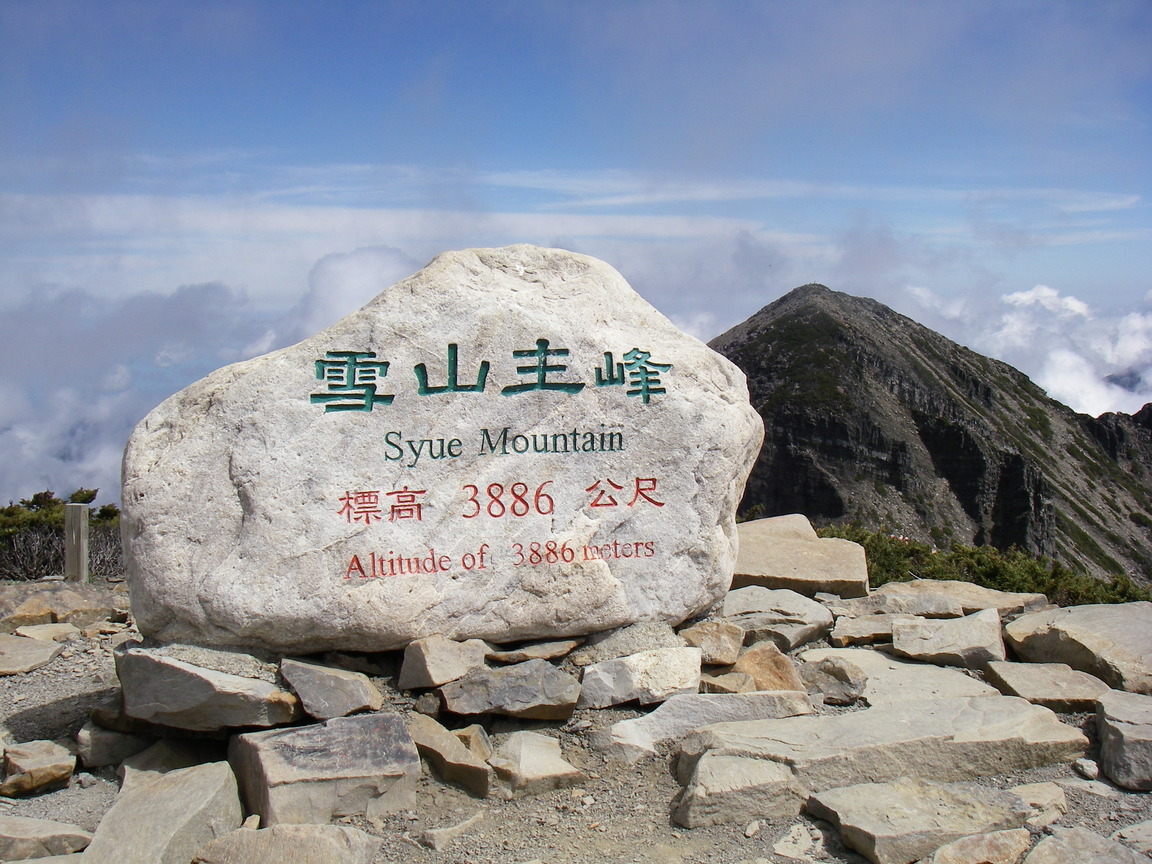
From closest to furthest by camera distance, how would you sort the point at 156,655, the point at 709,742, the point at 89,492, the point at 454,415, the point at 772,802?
the point at 772,802 → the point at 709,742 → the point at 156,655 → the point at 454,415 → the point at 89,492

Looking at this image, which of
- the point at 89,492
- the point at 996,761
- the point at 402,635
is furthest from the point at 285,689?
the point at 89,492

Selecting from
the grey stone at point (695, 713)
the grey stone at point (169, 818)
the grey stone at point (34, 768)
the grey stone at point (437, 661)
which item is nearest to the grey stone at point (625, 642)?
the grey stone at point (695, 713)

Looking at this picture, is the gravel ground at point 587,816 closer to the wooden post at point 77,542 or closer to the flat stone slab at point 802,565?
the flat stone slab at point 802,565

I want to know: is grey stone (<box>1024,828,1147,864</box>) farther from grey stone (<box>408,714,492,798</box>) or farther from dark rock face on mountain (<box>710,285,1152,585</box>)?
dark rock face on mountain (<box>710,285,1152,585</box>)

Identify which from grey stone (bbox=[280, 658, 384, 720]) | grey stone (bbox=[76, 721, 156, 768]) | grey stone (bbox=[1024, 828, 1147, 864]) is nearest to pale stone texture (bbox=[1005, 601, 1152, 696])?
grey stone (bbox=[1024, 828, 1147, 864])

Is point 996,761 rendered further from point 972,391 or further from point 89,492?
point 972,391

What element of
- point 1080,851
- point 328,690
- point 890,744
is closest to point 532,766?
point 328,690

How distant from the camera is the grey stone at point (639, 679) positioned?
250 inches

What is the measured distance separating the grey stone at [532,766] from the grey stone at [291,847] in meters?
0.93

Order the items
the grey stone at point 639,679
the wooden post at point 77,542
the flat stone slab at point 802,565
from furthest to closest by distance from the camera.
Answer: the wooden post at point 77,542 < the flat stone slab at point 802,565 < the grey stone at point 639,679

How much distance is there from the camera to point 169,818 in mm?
5078

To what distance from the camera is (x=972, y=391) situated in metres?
59.7

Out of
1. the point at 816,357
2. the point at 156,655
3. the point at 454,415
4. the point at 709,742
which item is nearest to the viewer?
the point at 709,742

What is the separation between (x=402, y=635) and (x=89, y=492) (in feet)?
33.8
